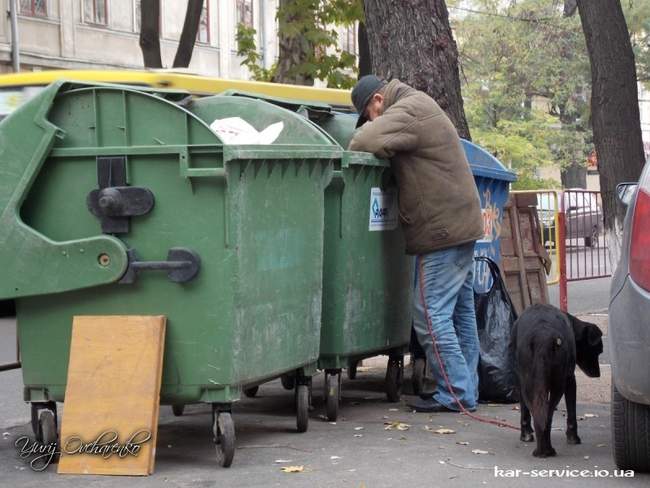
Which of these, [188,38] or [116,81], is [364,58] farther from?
[116,81]

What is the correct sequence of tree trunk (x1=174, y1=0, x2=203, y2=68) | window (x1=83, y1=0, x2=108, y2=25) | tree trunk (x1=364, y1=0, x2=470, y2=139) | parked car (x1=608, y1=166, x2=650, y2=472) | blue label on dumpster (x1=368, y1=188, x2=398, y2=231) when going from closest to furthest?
parked car (x1=608, y1=166, x2=650, y2=472), blue label on dumpster (x1=368, y1=188, x2=398, y2=231), tree trunk (x1=364, y1=0, x2=470, y2=139), tree trunk (x1=174, y1=0, x2=203, y2=68), window (x1=83, y1=0, x2=108, y2=25)

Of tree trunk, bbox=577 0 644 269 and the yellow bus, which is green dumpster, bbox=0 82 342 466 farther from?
tree trunk, bbox=577 0 644 269

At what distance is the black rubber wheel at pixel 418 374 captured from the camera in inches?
315

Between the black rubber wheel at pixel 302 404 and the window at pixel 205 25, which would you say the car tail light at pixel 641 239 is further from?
the window at pixel 205 25

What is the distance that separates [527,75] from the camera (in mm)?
43094

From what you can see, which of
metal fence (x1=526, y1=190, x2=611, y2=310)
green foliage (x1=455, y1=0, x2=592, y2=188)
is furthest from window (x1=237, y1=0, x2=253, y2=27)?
metal fence (x1=526, y1=190, x2=611, y2=310)

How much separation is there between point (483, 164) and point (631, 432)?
3.36 m

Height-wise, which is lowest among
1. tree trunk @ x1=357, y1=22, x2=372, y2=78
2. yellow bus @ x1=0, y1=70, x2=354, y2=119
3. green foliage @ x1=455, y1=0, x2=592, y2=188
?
yellow bus @ x1=0, y1=70, x2=354, y2=119

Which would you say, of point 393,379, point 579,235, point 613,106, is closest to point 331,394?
point 393,379

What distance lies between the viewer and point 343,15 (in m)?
17.1

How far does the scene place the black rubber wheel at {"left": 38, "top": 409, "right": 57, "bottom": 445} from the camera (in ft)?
19.3

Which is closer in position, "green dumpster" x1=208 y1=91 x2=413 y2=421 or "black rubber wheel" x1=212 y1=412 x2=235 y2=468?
"black rubber wheel" x1=212 y1=412 x2=235 y2=468

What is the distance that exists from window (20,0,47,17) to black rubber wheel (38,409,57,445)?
76.8ft

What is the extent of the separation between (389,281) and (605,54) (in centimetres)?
677
